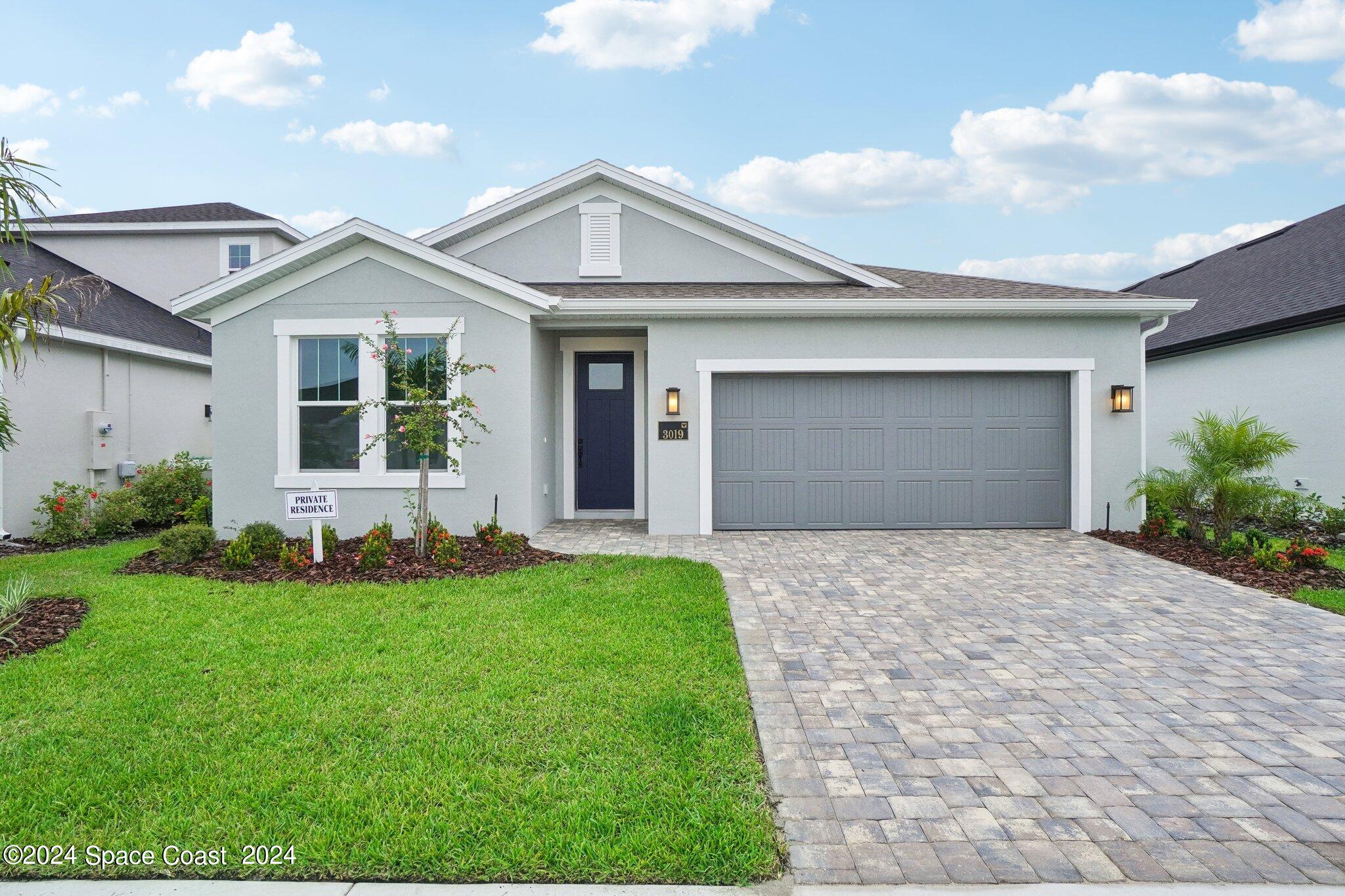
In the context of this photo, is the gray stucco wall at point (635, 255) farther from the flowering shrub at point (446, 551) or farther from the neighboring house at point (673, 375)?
the flowering shrub at point (446, 551)

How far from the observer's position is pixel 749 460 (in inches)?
371

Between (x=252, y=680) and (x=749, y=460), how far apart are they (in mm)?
6623

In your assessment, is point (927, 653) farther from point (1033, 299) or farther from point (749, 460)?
point (1033, 299)

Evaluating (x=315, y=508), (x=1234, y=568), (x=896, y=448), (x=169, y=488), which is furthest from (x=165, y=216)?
(x=1234, y=568)

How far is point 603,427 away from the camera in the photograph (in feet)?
34.7

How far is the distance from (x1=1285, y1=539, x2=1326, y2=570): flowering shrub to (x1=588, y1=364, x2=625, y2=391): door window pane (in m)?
8.48

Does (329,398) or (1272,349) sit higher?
(1272,349)

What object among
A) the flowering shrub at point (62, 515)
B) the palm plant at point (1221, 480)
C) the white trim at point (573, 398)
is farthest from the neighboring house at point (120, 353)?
the palm plant at point (1221, 480)

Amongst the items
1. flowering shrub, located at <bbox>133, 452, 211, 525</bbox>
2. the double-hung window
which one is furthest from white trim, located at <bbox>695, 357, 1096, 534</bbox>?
flowering shrub, located at <bbox>133, 452, 211, 525</bbox>

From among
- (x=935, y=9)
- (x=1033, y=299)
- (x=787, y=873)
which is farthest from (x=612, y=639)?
(x=935, y=9)

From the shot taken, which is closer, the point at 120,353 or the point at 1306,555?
the point at 1306,555

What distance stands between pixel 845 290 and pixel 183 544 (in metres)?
8.93

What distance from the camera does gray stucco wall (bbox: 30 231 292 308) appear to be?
14266 mm

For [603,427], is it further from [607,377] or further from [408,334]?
[408,334]
